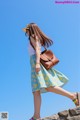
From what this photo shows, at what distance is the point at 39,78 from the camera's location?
702cm

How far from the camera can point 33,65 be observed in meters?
7.16

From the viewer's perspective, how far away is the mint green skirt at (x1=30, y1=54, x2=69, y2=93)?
23.0ft

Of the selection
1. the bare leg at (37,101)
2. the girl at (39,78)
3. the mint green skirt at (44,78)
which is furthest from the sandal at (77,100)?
the bare leg at (37,101)

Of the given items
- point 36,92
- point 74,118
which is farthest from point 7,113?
point 74,118

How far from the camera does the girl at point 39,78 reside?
7.02 metres

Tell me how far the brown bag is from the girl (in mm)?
85

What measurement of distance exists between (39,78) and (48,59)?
0.47 m

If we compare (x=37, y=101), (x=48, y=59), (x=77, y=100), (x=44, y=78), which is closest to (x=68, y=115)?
(x=77, y=100)

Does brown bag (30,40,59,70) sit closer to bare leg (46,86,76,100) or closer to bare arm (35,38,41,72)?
bare arm (35,38,41,72)

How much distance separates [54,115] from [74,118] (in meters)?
0.40

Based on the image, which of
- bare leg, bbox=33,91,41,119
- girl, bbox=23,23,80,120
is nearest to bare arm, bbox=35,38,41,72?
girl, bbox=23,23,80,120

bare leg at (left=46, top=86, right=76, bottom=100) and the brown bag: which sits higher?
the brown bag

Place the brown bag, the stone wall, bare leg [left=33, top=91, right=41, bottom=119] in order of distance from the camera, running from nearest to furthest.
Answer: the stone wall
bare leg [left=33, top=91, right=41, bottom=119]
the brown bag

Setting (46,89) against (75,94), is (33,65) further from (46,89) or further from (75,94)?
(75,94)
